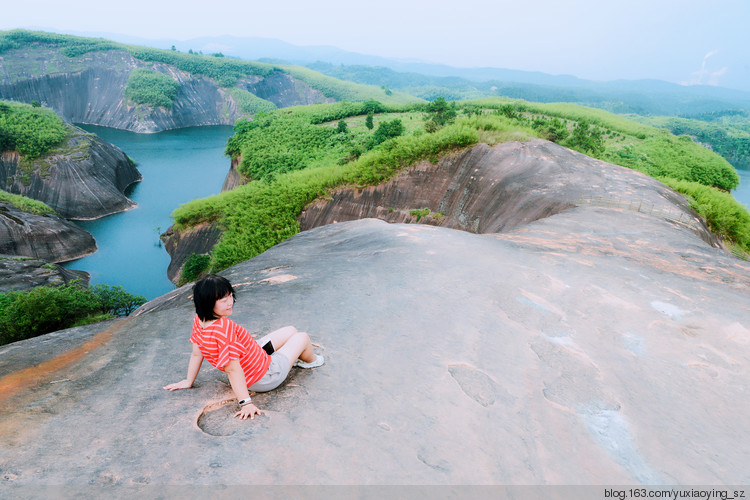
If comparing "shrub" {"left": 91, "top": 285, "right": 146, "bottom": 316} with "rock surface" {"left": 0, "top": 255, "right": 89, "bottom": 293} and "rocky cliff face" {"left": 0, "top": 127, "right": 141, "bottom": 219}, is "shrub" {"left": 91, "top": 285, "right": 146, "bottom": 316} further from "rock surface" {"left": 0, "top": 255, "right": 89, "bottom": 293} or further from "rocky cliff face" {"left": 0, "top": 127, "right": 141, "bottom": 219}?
"rocky cliff face" {"left": 0, "top": 127, "right": 141, "bottom": 219}

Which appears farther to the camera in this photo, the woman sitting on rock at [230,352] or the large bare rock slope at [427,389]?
the woman sitting on rock at [230,352]

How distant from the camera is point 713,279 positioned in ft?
22.7

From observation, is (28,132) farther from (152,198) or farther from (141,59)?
(141,59)

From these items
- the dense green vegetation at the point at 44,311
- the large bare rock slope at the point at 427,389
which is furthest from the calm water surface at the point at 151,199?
the large bare rock slope at the point at 427,389

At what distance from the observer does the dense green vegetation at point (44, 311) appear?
57.4 feet

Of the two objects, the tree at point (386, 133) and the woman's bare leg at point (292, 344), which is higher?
the tree at point (386, 133)

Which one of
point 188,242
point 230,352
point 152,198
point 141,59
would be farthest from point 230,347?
point 141,59

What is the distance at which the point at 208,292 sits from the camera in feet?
10.9

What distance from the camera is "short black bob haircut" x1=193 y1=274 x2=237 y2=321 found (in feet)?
10.9

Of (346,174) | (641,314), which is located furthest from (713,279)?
(346,174)

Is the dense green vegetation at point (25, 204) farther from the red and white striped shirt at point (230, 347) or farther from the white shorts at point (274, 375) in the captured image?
the white shorts at point (274, 375)

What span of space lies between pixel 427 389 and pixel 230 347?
1.78 m

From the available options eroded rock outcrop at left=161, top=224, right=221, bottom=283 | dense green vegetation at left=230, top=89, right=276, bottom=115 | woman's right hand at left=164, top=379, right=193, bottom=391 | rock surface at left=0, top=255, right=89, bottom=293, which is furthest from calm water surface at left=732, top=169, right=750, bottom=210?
dense green vegetation at left=230, top=89, right=276, bottom=115

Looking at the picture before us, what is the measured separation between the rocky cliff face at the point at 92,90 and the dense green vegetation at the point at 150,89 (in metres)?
1.38
